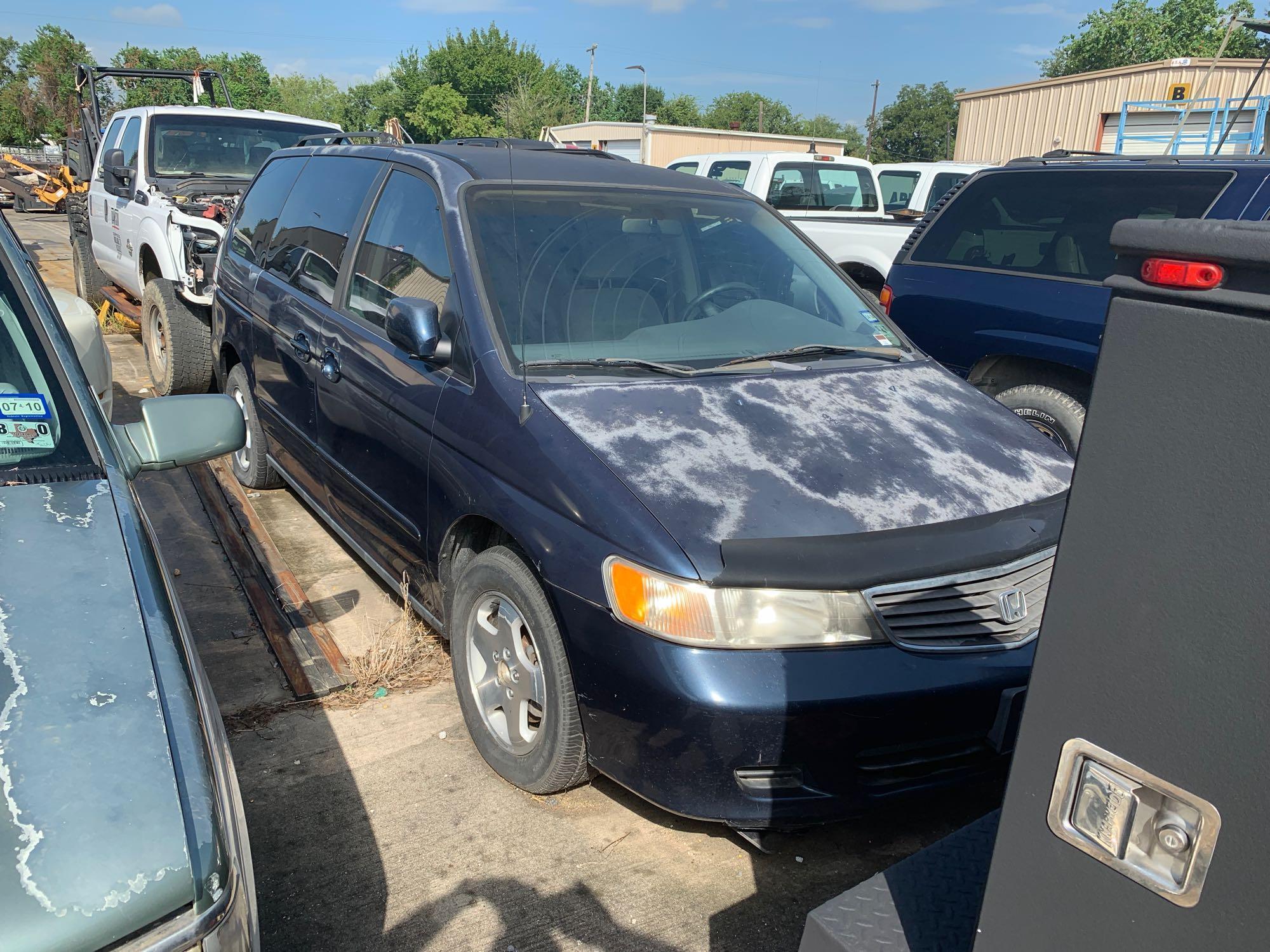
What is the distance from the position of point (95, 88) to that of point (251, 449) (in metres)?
8.04

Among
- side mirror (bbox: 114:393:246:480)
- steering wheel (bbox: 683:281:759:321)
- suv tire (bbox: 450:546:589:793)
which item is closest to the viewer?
side mirror (bbox: 114:393:246:480)

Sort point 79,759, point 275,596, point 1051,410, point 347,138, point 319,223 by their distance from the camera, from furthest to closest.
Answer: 1. point 347,138
2. point 1051,410
3. point 319,223
4. point 275,596
5. point 79,759

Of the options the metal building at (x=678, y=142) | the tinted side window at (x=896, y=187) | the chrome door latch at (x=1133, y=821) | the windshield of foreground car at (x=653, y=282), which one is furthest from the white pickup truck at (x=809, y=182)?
the metal building at (x=678, y=142)


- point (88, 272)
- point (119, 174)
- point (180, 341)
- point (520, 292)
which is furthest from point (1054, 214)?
point (88, 272)

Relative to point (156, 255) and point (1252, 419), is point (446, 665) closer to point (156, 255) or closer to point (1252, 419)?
point (1252, 419)

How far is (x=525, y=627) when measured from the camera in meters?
2.79

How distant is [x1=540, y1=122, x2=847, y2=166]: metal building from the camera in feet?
107

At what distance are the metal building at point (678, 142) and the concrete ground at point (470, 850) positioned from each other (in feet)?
96.0

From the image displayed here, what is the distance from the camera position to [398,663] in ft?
11.9

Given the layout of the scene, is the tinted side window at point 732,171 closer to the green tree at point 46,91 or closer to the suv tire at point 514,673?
the suv tire at point 514,673

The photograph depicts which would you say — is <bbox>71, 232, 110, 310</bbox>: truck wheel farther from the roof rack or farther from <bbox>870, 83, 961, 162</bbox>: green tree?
<bbox>870, 83, 961, 162</bbox>: green tree

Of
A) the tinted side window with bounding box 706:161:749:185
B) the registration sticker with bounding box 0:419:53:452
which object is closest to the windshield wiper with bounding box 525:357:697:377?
the registration sticker with bounding box 0:419:53:452

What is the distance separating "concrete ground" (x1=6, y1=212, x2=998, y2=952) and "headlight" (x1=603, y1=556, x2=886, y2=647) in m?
0.78

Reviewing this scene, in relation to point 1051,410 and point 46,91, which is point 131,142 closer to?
point 1051,410
